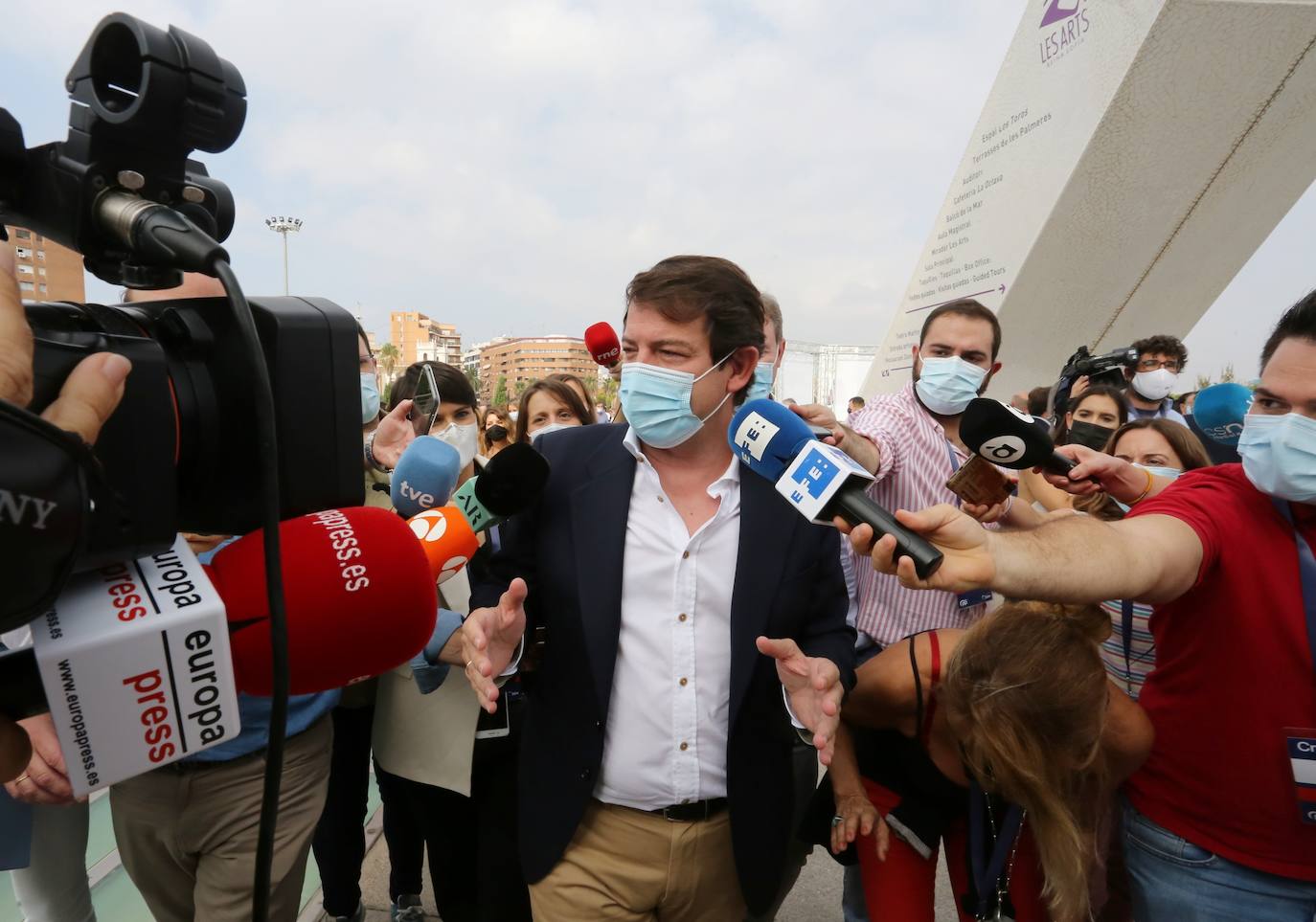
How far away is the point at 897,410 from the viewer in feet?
8.48

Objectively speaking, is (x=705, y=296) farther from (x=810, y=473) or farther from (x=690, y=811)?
(x=690, y=811)

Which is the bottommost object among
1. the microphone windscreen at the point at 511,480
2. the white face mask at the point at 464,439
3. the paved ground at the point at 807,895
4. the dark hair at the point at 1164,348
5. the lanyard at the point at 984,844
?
the paved ground at the point at 807,895

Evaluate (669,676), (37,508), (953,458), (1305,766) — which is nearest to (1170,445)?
(953,458)

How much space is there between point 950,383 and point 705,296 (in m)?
1.30

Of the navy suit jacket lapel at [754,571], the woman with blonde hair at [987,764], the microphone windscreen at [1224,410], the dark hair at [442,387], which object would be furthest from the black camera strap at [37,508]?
the microphone windscreen at [1224,410]

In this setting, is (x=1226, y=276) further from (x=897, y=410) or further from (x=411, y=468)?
(x=411, y=468)

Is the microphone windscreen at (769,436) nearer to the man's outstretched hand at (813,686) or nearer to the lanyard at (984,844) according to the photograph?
the man's outstretched hand at (813,686)

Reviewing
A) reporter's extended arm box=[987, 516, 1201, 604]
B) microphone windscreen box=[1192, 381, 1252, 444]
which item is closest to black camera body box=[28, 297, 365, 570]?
reporter's extended arm box=[987, 516, 1201, 604]

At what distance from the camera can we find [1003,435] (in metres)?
1.68

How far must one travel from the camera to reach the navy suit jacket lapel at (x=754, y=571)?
5.06ft

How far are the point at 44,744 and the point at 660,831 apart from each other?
1.27 metres

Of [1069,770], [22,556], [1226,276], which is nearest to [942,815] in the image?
[1069,770]

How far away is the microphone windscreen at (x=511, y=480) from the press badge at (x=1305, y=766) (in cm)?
157

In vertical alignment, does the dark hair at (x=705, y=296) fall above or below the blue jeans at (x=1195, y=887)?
above
